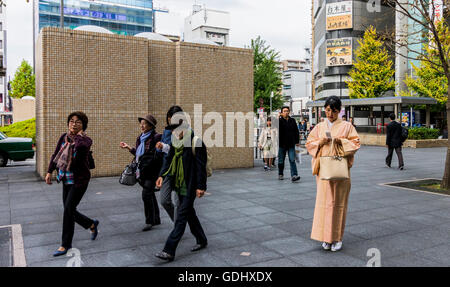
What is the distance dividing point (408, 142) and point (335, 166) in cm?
2048

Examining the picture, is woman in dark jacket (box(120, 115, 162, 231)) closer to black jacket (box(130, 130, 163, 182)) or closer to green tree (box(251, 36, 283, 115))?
black jacket (box(130, 130, 163, 182))

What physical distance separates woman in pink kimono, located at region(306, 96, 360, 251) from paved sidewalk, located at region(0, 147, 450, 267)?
205mm

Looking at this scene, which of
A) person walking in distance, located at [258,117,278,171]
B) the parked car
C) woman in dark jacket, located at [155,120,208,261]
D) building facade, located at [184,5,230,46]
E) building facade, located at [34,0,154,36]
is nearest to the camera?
woman in dark jacket, located at [155,120,208,261]

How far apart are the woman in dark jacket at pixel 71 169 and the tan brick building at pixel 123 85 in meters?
6.37

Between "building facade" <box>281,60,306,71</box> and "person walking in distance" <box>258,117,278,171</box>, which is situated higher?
"building facade" <box>281,60,306,71</box>

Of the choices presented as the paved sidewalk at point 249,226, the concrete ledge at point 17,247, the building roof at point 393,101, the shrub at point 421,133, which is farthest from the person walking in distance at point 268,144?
the building roof at point 393,101

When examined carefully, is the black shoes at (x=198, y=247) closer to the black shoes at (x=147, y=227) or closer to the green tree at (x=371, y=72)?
the black shoes at (x=147, y=227)

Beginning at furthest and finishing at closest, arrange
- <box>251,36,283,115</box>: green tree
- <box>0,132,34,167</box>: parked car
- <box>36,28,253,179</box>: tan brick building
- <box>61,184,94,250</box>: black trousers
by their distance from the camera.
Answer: <box>251,36,283,115</box>: green tree → <box>0,132,34,167</box>: parked car → <box>36,28,253,179</box>: tan brick building → <box>61,184,94,250</box>: black trousers

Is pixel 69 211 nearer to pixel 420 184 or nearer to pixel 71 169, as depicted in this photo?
pixel 71 169

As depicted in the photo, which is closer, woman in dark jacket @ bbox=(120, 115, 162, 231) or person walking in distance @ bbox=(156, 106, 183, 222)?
person walking in distance @ bbox=(156, 106, 183, 222)

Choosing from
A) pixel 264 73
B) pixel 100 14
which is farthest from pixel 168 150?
pixel 100 14

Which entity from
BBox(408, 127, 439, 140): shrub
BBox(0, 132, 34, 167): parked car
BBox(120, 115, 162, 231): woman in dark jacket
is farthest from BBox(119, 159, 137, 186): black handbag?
BBox(408, 127, 439, 140): shrub

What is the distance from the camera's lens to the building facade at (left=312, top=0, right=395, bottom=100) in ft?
183
